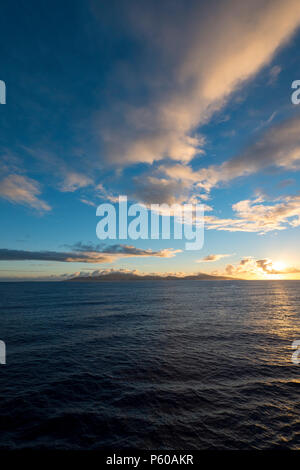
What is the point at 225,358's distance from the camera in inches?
1058

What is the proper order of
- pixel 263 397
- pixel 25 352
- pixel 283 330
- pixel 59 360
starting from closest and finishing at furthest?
pixel 263 397
pixel 59 360
pixel 25 352
pixel 283 330

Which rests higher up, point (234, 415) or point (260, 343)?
point (234, 415)

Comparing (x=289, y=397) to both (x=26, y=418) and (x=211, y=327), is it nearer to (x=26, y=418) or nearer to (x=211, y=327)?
(x=26, y=418)

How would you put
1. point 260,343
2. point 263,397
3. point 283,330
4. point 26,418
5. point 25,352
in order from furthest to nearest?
point 283,330 < point 260,343 < point 25,352 < point 263,397 < point 26,418

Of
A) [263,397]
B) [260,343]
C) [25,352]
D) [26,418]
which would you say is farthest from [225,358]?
[25,352]

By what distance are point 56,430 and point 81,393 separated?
189 inches

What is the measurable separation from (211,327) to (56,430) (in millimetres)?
36652

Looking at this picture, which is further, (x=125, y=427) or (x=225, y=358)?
(x=225, y=358)

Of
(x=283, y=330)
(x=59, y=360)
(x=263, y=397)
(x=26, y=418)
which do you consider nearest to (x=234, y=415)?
(x=263, y=397)

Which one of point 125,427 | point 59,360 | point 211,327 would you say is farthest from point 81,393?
point 211,327
